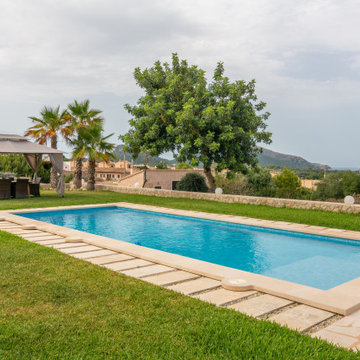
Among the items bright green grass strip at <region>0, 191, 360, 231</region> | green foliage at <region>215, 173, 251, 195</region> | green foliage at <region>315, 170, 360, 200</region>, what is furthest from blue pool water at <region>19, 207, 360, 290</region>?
green foliage at <region>315, 170, 360, 200</region>

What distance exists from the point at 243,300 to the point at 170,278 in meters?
1.06

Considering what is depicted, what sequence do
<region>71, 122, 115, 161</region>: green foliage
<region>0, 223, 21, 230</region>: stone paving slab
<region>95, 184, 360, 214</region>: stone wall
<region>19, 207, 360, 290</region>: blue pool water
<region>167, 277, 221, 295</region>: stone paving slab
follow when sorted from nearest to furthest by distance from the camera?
1. <region>167, 277, 221, 295</region>: stone paving slab
2. <region>19, 207, 360, 290</region>: blue pool water
3. <region>0, 223, 21, 230</region>: stone paving slab
4. <region>95, 184, 360, 214</region>: stone wall
5. <region>71, 122, 115, 161</region>: green foliage

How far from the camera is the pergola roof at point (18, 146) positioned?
44.7 ft

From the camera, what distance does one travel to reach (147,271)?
4.77 meters

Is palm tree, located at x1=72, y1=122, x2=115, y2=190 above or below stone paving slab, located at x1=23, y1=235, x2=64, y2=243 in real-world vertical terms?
above

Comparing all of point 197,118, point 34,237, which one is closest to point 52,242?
point 34,237

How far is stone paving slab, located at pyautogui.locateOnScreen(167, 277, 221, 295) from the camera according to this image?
13.1 feet

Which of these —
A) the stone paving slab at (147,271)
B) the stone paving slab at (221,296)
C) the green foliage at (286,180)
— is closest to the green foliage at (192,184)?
the stone paving slab at (147,271)

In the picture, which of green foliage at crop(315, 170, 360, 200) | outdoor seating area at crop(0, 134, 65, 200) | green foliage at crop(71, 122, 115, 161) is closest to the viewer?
outdoor seating area at crop(0, 134, 65, 200)

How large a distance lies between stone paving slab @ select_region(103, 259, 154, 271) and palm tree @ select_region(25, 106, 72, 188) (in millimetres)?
15997

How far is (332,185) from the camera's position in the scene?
2519cm

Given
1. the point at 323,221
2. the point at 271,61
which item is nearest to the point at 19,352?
the point at 323,221

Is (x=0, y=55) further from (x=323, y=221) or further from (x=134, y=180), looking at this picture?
(x=323, y=221)

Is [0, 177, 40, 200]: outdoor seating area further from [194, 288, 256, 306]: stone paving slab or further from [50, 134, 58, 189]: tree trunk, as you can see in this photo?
[194, 288, 256, 306]: stone paving slab
